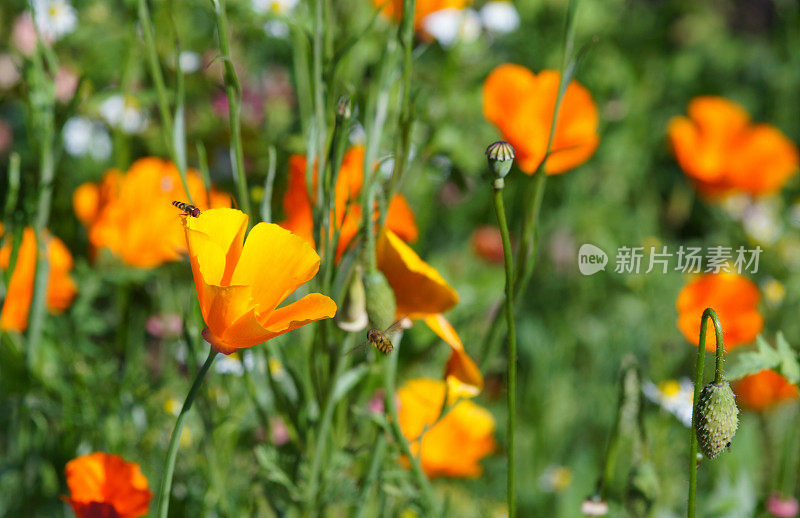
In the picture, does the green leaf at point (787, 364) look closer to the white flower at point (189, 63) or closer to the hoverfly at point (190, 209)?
the hoverfly at point (190, 209)

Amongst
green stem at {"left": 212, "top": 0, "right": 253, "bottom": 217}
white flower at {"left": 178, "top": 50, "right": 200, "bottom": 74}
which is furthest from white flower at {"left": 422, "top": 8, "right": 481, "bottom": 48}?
green stem at {"left": 212, "top": 0, "right": 253, "bottom": 217}

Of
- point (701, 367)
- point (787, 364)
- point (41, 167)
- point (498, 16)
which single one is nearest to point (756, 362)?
point (787, 364)

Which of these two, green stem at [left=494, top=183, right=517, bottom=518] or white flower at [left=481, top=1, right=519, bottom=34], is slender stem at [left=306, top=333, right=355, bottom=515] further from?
white flower at [left=481, top=1, right=519, bottom=34]

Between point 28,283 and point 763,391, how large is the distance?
1111 mm

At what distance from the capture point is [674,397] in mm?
1105

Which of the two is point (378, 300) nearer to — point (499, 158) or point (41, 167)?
point (499, 158)

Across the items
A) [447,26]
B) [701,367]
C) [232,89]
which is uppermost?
[447,26]

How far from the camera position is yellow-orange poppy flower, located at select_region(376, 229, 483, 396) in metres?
0.75

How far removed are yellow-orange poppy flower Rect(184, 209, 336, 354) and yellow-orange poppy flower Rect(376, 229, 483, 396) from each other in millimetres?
171

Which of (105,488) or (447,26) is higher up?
(447,26)

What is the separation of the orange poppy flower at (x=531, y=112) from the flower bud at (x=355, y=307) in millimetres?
619

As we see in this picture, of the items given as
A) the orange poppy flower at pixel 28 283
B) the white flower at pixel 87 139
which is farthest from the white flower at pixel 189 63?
the orange poppy flower at pixel 28 283

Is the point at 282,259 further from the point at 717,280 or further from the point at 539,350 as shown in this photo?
the point at 539,350

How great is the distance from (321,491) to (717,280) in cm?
56
